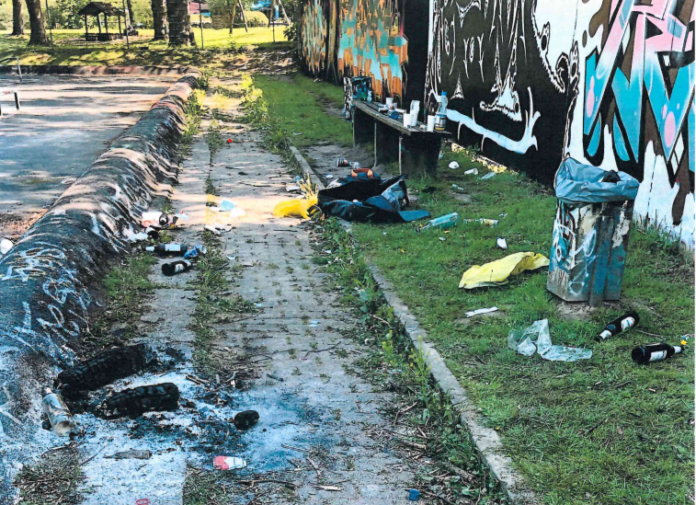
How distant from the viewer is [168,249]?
265 inches

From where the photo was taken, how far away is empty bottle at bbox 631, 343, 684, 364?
416 centimetres

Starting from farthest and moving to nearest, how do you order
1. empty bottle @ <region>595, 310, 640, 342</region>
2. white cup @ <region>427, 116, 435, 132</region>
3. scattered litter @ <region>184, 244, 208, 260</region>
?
white cup @ <region>427, 116, 435, 132</region> → scattered litter @ <region>184, 244, 208, 260</region> → empty bottle @ <region>595, 310, 640, 342</region>

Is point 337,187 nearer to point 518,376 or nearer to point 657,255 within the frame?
point 657,255

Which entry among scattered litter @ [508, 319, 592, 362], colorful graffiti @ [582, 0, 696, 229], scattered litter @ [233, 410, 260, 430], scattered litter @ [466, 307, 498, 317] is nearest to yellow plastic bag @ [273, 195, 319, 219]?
colorful graffiti @ [582, 0, 696, 229]

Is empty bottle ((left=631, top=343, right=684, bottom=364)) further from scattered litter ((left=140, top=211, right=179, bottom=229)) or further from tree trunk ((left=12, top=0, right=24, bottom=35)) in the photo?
tree trunk ((left=12, top=0, right=24, bottom=35))

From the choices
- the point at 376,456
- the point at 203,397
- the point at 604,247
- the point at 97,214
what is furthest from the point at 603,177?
the point at 97,214

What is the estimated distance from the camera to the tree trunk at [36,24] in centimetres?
3294

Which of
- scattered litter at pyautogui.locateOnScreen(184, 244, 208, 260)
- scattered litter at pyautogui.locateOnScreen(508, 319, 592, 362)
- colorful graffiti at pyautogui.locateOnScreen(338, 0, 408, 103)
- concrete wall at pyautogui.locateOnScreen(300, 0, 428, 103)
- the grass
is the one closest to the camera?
scattered litter at pyautogui.locateOnScreen(508, 319, 592, 362)

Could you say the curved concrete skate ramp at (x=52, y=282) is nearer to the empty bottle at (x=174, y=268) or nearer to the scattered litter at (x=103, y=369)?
the scattered litter at (x=103, y=369)

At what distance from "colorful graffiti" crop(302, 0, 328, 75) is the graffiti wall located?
13.0 meters

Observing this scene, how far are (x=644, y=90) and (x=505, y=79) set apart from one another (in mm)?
3752

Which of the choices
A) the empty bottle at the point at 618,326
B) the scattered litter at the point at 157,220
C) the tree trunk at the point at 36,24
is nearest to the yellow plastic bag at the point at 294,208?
the scattered litter at the point at 157,220

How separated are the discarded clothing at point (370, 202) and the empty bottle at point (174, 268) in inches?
84.6

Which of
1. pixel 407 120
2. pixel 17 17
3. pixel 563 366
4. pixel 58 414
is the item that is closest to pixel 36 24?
pixel 17 17
